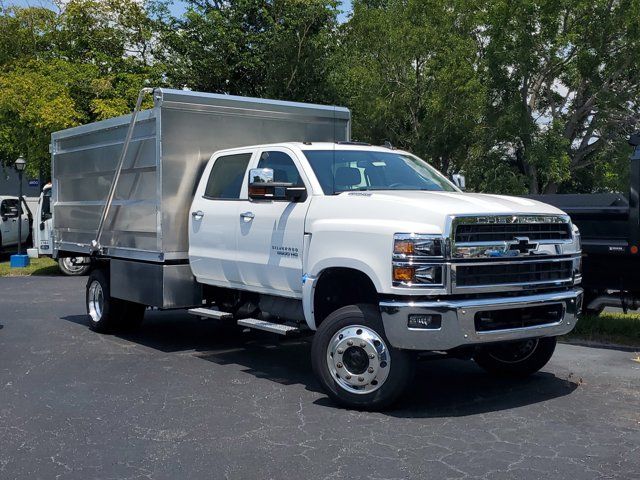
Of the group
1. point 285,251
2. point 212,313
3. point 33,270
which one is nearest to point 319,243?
point 285,251

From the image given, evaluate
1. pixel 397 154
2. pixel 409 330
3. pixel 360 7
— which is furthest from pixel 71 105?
pixel 409 330

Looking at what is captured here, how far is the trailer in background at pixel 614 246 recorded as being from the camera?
348 inches

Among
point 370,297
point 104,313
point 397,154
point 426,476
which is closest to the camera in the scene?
point 426,476

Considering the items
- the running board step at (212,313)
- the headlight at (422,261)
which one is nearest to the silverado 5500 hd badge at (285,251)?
the running board step at (212,313)

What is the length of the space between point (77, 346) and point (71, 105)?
18840mm

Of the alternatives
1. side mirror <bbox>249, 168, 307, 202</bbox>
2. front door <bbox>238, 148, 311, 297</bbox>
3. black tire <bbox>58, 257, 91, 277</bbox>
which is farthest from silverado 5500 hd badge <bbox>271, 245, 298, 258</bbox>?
black tire <bbox>58, 257, 91, 277</bbox>

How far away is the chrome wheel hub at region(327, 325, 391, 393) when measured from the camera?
20.6 ft

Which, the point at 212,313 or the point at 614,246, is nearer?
the point at 212,313

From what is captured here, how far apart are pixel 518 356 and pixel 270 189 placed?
283 cm

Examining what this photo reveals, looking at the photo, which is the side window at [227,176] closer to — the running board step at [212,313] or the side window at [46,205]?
the running board step at [212,313]

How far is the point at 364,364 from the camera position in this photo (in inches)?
251

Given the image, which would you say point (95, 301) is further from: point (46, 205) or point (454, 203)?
point (46, 205)

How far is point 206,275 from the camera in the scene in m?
8.43

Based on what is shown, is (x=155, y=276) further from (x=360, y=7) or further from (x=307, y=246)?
(x=360, y=7)
